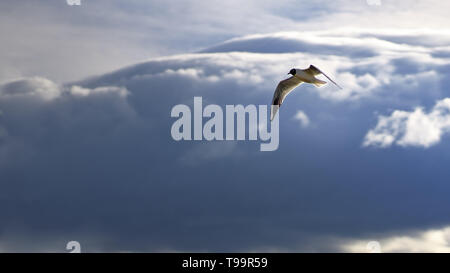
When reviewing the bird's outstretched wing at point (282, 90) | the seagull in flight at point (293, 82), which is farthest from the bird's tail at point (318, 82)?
the bird's outstretched wing at point (282, 90)

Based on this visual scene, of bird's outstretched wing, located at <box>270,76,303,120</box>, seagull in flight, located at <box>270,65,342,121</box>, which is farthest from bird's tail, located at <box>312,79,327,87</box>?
bird's outstretched wing, located at <box>270,76,303,120</box>

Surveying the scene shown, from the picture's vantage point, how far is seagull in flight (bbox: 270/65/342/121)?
128 feet

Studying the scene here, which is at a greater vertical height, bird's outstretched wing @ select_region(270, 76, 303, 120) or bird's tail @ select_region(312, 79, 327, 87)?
bird's outstretched wing @ select_region(270, 76, 303, 120)

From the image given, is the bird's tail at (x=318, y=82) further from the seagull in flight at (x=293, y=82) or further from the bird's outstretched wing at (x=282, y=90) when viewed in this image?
the bird's outstretched wing at (x=282, y=90)

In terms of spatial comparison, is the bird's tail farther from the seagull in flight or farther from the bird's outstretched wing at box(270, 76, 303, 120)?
the bird's outstretched wing at box(270, 76, 303, 120)

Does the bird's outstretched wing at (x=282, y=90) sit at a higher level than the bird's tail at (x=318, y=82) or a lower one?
higher

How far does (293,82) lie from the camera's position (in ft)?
139

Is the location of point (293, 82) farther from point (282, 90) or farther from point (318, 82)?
point (318, 82)

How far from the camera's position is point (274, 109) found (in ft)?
138

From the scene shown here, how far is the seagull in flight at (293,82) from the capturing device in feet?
128
